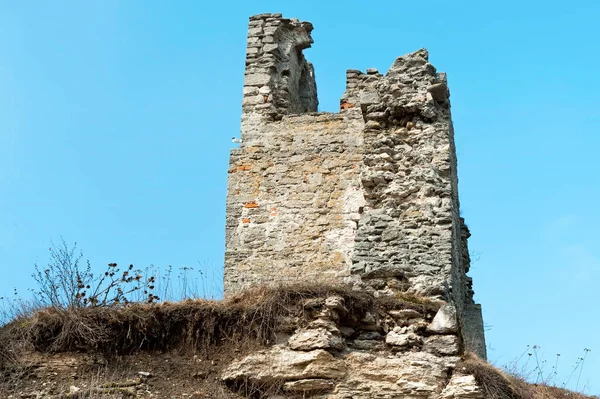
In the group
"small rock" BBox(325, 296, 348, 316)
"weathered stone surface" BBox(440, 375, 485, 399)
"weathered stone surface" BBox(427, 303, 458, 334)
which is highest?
"small rock" BBox(325, 296, 348, 316)

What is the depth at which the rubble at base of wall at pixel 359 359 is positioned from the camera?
829 centimetres

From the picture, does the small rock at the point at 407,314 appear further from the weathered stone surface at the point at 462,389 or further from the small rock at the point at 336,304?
the weathered stone surface at the point at 462,389

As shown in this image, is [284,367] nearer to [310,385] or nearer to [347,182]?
[310,385]

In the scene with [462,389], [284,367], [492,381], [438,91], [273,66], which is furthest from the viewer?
[273,66]

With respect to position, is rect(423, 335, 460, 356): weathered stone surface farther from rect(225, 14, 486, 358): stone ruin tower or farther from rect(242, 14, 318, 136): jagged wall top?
rect(242, 14, 318, 136): jagged wall top

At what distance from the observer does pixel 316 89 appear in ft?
56.2

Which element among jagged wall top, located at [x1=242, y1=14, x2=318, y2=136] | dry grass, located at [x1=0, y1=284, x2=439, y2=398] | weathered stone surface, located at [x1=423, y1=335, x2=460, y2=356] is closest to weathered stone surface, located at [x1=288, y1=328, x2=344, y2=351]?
dry grass, located at [x1=0, y1=284, x2=439, y2=398]

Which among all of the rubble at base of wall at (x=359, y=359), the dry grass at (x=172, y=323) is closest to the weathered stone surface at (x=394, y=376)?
the rubble at base of wall at (x=359, y=359)

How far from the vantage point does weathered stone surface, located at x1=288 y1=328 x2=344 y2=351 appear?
8.49m

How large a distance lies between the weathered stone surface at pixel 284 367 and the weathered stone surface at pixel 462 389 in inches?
34.5

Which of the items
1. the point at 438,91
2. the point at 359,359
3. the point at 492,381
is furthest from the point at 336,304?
the point at 438,91

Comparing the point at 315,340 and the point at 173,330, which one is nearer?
the point at 315,340

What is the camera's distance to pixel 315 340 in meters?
8.52

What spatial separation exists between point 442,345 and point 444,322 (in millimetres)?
215
